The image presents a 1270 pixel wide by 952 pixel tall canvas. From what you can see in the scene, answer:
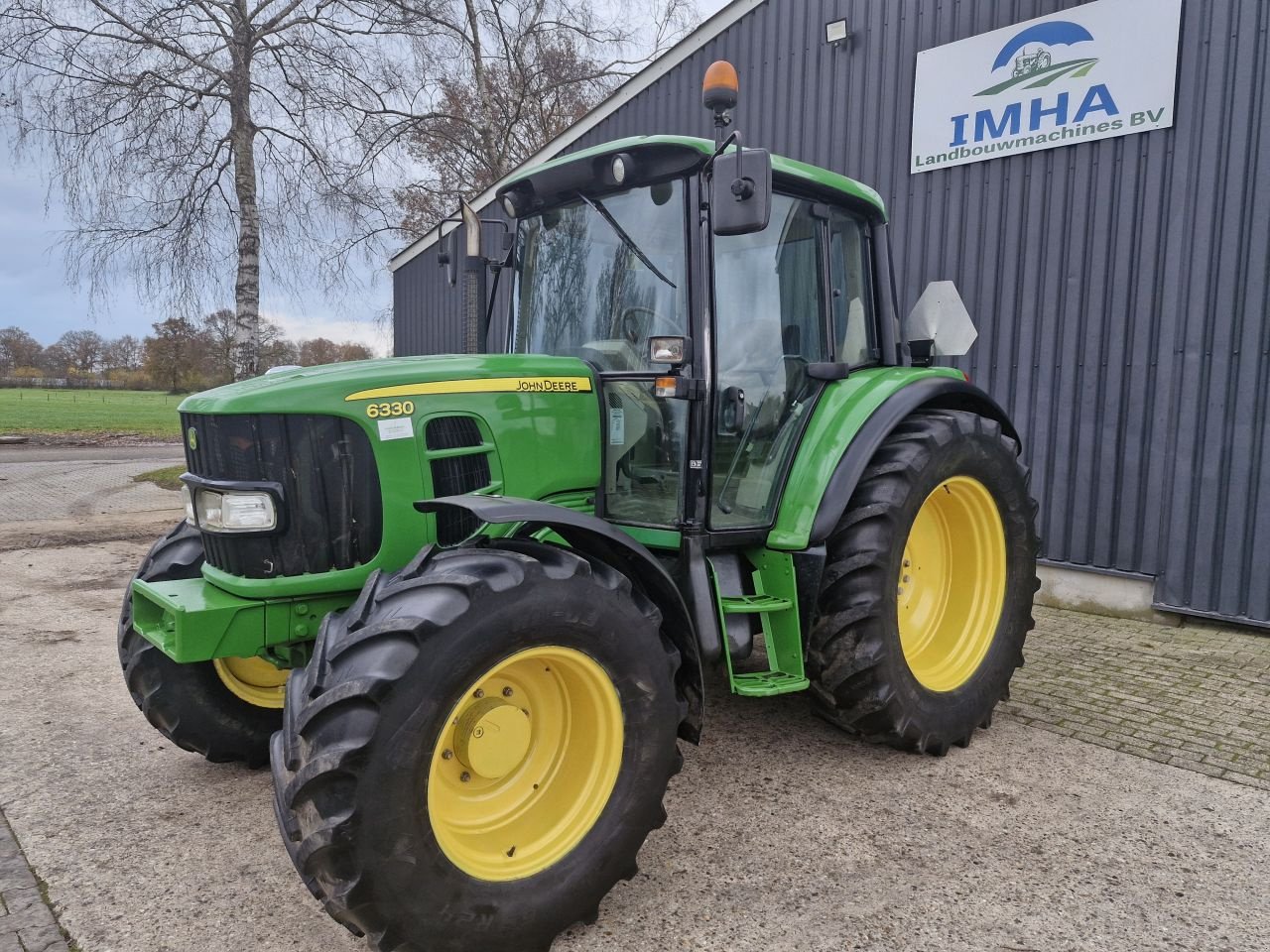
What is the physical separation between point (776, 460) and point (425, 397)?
1361mm

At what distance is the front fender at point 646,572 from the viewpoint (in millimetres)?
2590

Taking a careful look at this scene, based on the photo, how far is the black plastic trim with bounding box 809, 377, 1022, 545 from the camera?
3.20m

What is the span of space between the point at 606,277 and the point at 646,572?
1162 mm

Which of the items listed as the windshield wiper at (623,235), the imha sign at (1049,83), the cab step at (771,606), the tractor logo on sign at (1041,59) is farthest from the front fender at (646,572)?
the tractor logo on sign at (1041,59)

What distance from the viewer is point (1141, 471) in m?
5.64

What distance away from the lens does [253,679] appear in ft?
11.1

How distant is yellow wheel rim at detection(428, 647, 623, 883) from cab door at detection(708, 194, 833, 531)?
3.03 feet

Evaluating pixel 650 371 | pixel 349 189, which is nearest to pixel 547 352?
pixel 650 371

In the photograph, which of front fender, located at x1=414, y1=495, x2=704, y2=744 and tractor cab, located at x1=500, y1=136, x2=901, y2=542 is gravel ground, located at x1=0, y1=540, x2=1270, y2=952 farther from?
tractor cab, located at x1=500, y1=136, x2=901, y2=542

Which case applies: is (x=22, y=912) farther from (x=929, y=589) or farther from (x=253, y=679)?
(x=929, y=589)

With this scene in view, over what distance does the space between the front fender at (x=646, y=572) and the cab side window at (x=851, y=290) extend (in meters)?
1.48

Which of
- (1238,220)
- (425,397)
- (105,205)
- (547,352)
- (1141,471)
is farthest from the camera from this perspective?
(105,205)

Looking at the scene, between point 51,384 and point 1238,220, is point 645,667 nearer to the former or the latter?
point 1238,220

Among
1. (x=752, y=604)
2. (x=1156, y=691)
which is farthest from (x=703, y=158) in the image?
(x=1156, y=691)
